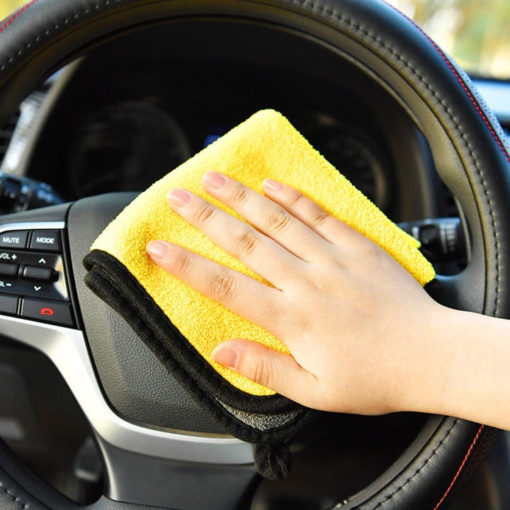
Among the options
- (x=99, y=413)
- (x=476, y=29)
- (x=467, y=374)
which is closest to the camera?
(x=467, y=374)

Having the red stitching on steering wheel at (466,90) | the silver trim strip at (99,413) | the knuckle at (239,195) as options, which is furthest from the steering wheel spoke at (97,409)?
the red stitching on steering wheel at (466,90)

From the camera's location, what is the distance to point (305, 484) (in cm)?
72

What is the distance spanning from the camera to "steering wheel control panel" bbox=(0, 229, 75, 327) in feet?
2.24

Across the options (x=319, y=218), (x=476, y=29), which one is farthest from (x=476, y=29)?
(x=319, y=218)

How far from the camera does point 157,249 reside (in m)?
0.56

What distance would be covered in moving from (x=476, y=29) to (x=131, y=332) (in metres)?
1.56

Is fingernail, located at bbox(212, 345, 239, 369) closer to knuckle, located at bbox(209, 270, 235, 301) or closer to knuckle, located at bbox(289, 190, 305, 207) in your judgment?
Result: knuckle, located at bbox(209, 270, 235, 301)

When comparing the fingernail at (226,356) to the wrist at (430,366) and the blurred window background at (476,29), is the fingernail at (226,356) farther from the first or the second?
the blurred window background at (476,29)

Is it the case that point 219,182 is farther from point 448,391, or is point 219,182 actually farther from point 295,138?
point 448,391

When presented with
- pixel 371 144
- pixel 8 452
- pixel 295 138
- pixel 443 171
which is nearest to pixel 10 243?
pixel 8 452

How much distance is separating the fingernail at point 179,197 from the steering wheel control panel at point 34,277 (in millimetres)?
194

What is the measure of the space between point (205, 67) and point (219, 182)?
2.52ft

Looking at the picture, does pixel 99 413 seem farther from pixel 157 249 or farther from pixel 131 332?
pixel 157 249

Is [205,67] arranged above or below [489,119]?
above
